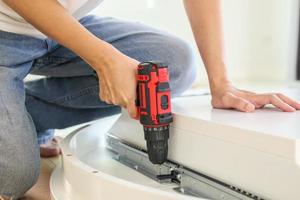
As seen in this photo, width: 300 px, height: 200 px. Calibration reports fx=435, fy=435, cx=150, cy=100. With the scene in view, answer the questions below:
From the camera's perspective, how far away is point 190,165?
2.53ft

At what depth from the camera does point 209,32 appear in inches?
38.6

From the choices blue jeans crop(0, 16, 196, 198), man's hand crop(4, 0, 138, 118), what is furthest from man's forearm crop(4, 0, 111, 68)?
blue jeans crop(0, 16, 196, 198)

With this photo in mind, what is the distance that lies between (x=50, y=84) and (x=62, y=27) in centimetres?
50

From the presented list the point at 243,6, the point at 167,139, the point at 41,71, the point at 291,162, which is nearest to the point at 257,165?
the point at 291,162

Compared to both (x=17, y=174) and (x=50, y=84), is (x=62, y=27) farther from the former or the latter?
(x=50, y=84)

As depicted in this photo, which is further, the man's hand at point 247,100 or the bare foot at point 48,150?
the bare foot at point 48,150

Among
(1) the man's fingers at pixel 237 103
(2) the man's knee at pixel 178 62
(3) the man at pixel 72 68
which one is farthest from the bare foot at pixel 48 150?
(1) the man's fingers at pixel 237 103

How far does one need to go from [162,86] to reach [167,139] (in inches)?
4.3

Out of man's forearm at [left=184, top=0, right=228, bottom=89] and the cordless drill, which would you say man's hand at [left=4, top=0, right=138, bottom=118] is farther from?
A: man's forearm at [left=184, top=0, right=228, bottom=89]

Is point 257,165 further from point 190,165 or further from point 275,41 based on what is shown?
point 275,41

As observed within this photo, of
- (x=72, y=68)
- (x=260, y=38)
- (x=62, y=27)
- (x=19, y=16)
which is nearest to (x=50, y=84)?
(x=72, y=68)

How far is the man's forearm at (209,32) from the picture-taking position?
3.12ft

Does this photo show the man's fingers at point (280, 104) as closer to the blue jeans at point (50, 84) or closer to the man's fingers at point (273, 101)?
the man's fingers at point (273, 101)

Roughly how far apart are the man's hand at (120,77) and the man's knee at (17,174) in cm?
27
